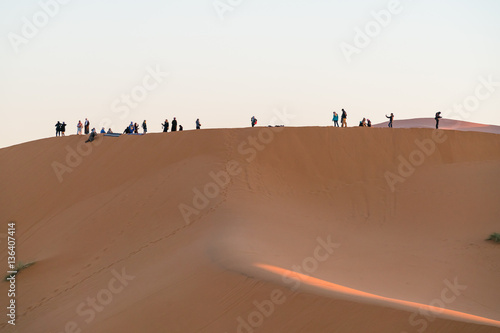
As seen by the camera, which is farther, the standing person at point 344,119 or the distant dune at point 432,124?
the distant dune at point 432,124

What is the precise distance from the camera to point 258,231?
19.3 metres

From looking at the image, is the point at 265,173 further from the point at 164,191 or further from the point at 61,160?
the point at 61,160

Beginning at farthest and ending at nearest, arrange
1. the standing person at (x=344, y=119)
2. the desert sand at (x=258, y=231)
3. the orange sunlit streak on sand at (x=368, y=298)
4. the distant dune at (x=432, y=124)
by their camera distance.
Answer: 1. the distant dune at (x=432, y=124)
2. the standing person at (x=344, y=119)
3. the desert sand at (x=258, y=231)
4. the orange sunlit streak on sand at (x=368, y=298)

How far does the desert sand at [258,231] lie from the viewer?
47.0ft

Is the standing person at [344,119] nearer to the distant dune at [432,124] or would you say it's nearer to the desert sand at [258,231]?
the desert sand at [258,231]

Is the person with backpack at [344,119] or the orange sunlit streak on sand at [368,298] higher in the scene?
the person with backpack at [344,119]

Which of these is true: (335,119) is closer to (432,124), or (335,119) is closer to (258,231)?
(258,231)

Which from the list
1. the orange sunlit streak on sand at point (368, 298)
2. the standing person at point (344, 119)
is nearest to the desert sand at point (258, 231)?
the orange sunlit streak on sand at point (368, 298)

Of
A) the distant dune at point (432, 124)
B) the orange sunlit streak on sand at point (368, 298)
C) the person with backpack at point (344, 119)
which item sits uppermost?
the person with backpack at point (344, 119)

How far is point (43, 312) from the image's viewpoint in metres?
18.1

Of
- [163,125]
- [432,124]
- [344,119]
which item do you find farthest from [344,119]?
[432,124]

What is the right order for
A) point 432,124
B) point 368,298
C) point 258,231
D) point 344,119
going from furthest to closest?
point 432,124, point 344,119, point 258,231, point 368,298

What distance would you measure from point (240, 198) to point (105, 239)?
4884 mm

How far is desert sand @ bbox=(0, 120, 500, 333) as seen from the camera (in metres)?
14.3
